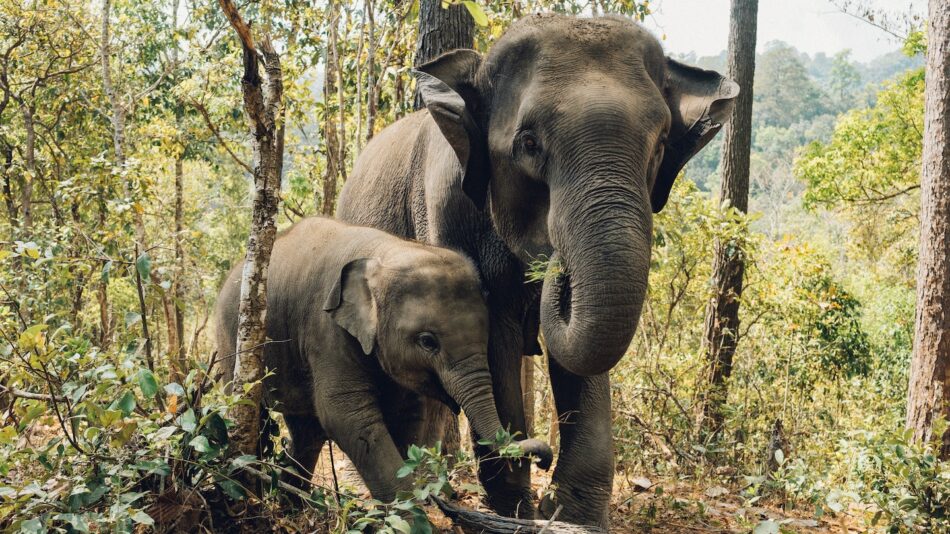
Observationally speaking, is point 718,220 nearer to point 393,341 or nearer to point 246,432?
point 393,341

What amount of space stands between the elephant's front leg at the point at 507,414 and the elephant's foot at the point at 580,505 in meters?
0.16

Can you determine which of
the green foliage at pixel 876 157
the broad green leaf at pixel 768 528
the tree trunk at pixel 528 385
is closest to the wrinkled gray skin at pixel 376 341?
the broad green leaf at pixel 768 528

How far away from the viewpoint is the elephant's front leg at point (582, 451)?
15.5 feet

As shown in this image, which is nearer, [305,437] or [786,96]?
[305,437]

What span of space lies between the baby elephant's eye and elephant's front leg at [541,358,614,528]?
2.31 ft

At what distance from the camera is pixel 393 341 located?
15.1 feet

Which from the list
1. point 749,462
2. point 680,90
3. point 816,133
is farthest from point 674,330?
point 816,133

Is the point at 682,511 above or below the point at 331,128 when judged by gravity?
below

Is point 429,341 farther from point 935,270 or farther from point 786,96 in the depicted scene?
point 786,96

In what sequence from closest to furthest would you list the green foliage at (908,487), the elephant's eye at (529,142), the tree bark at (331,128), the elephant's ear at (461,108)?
1. the elephant's eye at (529,142)
2. the elephant's ear at (461,108)
3. the green foliage at (908,487)
4. the tree bark at (331,128)

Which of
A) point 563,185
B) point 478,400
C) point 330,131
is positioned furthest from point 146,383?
point 330,131

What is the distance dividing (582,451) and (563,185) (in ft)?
5.02

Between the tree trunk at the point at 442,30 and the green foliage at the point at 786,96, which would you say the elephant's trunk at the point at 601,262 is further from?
the green foliage at the point at 786,96

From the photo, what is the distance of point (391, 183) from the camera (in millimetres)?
5578
